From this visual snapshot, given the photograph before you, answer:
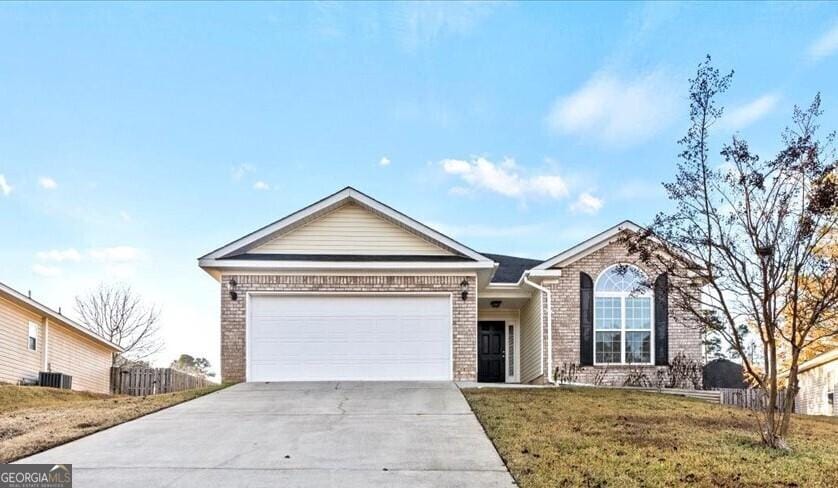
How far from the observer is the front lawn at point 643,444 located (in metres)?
7.76

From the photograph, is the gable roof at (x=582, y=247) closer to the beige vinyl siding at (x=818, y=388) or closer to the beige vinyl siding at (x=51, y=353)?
the beige vinyl siding at (x=818, y=388)

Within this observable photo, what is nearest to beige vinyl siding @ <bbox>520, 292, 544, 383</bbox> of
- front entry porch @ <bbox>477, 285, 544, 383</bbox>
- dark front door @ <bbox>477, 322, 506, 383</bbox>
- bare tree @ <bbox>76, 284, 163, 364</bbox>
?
front entry porch @ <bbox>477, 285, 544, 383</bbox>

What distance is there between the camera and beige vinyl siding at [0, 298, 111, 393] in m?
20.0

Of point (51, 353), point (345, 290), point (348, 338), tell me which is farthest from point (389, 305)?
point (51, 353)

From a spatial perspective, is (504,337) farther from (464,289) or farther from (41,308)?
(41,308)

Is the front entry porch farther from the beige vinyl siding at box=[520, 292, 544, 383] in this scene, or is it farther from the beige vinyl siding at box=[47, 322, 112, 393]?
the beige vinyl siding at box=[47, 322, 112, 393]

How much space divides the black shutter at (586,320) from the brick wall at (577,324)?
97 millimetres

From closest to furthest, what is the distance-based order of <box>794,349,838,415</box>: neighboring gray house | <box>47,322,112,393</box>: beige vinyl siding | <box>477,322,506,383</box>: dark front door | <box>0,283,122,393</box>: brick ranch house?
<box>0,283,122,393</box>: brick ranch house, <box>477,322,506,383</box>: dark front door, <box>794,349,838,415</box>: neighboring gray house, <box>47,322,112,393</box>: beige vinyl siding

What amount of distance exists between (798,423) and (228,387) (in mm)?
10294

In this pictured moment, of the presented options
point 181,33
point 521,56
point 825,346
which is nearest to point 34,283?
point 181,33

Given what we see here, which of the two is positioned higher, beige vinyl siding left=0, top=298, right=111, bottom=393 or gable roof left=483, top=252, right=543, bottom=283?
gable roof left=483, top=252, right=543, bottom=283

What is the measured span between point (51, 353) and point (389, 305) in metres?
12.0

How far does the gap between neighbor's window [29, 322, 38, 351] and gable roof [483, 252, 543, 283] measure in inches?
509

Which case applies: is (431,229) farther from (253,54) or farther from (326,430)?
(326,430)
